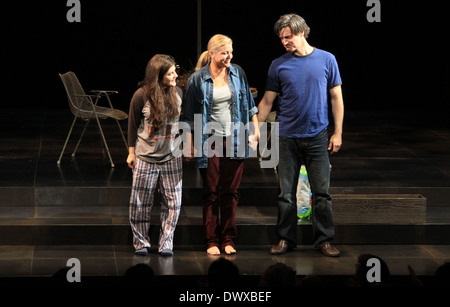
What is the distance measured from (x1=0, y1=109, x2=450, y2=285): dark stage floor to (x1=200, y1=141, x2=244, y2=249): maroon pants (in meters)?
0.18

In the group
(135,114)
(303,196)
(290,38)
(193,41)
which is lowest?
(303,196)

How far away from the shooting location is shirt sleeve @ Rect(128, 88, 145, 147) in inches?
236

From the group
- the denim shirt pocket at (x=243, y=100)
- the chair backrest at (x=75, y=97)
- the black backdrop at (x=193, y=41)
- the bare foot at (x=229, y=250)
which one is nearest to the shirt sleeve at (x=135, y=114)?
the denim shirt pocket at (x=243, y=100)

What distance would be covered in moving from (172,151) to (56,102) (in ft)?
20.0

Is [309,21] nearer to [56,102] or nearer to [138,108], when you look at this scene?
[56,102]

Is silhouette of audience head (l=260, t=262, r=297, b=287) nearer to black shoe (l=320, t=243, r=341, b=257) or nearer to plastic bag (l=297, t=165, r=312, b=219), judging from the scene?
black shoe (l=320, t=243, r=341, b=257)

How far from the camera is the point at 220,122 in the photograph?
5.97m

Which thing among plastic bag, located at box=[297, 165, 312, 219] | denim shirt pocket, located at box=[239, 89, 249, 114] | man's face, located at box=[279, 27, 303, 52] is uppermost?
man's face, located at box=[279, 27, 303, 52]

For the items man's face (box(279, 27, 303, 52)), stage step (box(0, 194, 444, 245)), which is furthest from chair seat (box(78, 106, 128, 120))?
man's face (box(279, 27, 303, 52))

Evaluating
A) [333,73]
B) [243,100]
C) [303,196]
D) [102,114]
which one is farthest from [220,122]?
[102,114]

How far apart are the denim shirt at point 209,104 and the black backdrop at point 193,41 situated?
5603mm

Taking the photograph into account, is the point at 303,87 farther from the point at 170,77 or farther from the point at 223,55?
the point at 170,77

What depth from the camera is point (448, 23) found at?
39.2 feet

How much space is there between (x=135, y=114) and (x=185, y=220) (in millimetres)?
981
